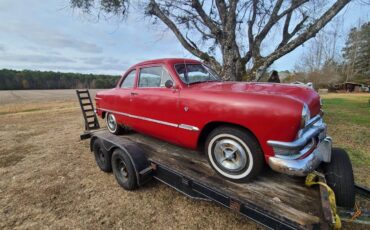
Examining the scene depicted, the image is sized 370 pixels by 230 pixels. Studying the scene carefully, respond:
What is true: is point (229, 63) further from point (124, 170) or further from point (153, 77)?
point (124, 170)

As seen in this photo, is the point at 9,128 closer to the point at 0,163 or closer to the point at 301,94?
the point at 0,163

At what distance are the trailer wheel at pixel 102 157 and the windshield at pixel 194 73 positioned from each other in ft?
7.02

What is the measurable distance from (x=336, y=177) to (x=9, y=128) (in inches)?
445

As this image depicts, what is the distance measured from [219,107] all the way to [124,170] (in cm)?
219

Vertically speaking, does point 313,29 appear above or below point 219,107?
above

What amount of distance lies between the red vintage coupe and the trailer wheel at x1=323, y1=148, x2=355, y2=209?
193 millimetres

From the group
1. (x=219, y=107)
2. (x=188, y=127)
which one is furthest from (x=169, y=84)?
(x=219, y=107)

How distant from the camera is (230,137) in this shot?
2.54 metres

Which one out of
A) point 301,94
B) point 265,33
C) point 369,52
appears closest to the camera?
point 301,94

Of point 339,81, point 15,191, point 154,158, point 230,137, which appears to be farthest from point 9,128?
point 339,81

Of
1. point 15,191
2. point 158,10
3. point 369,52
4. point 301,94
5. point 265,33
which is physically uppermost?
point 369,52

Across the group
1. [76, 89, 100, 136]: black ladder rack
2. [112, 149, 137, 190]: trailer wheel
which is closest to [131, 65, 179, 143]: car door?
[112, 149, 137, 190]: trailer wheel

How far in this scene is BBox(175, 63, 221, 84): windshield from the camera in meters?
3.34

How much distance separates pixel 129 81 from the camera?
4.28m
